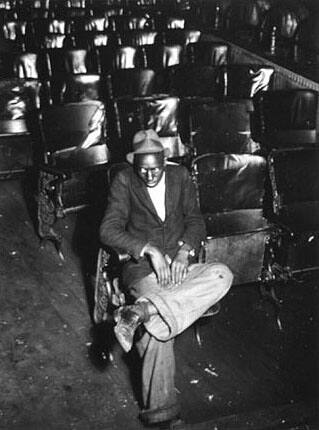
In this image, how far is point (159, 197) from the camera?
315cm

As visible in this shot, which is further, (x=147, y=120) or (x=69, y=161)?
(x=147, y=120)

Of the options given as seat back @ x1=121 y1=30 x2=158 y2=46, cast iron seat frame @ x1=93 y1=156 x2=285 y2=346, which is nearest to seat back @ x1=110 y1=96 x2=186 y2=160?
cast iron seat frame @ x1=93 y1=156 x2=285 y2=346

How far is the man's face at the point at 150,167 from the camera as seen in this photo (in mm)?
2971

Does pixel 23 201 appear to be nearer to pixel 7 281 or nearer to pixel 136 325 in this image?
pixel 7 281

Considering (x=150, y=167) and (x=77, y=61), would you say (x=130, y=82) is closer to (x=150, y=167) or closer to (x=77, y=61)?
(x=77, y=61)

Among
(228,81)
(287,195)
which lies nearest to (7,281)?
(287,195)

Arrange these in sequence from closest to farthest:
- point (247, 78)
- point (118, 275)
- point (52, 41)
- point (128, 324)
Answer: point (128, 324) < point (118, 275) < point (247, 78) < point (52, 41)

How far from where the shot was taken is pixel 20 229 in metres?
4.95

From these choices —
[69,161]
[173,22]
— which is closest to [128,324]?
[69,161]

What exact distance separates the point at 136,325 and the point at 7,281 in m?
1.86

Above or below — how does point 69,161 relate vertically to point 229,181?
below

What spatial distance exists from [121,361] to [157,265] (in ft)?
2.66

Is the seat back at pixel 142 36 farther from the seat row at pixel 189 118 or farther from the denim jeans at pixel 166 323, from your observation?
the denim jeans at pixel 166 323

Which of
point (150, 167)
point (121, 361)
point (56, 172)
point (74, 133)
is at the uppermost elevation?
point (150, 167)
